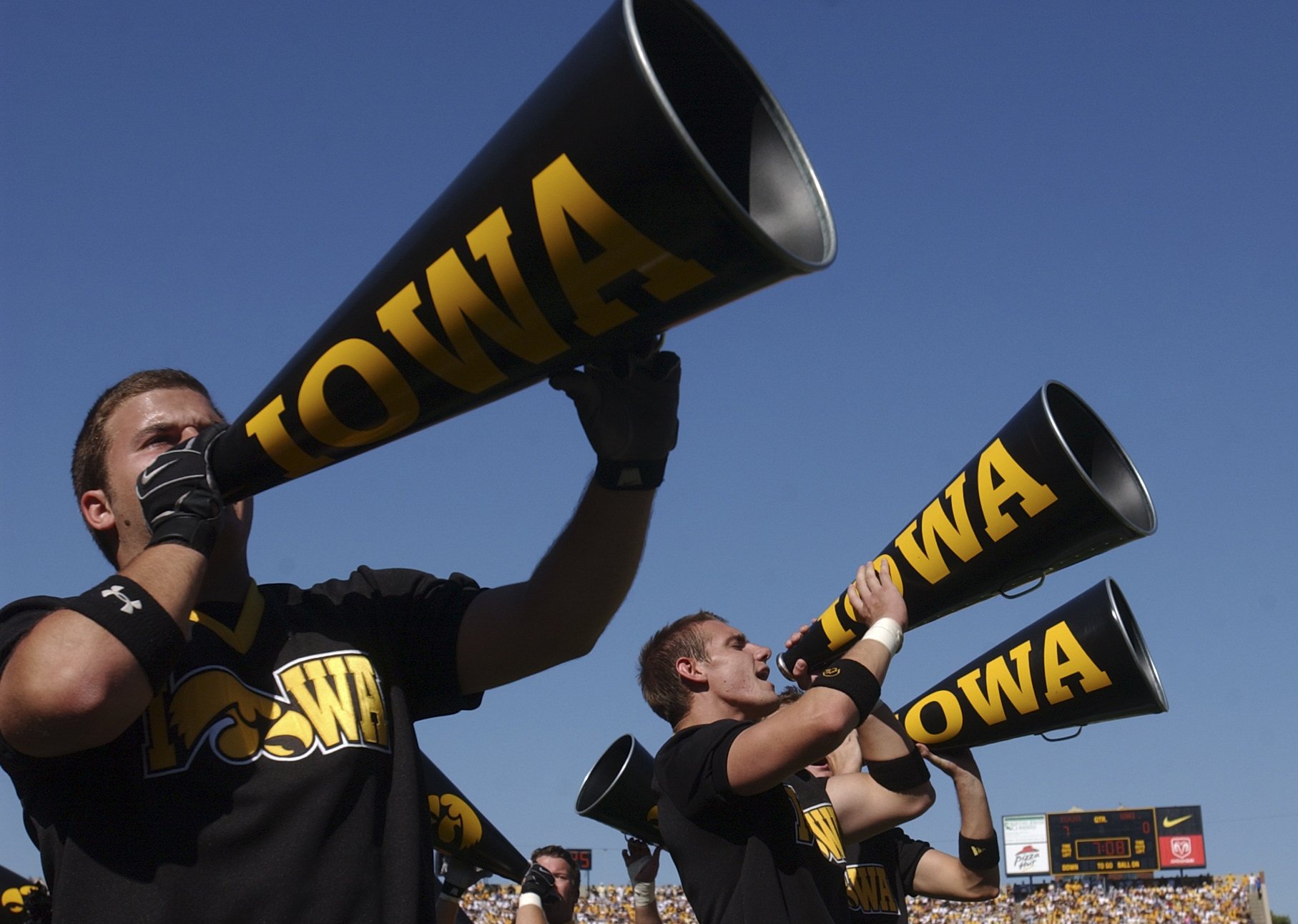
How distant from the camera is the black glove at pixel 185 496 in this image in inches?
80.8

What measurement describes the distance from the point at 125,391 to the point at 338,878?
1.04m

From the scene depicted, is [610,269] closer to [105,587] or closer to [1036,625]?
[105,587]

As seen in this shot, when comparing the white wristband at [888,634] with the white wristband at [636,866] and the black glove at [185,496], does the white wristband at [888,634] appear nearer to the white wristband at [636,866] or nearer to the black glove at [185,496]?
the black glove at [185,496]

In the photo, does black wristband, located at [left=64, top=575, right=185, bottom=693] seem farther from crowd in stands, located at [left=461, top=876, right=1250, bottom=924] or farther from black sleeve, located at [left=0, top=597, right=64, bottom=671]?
crowd in stands, located at [left=461, top=876, right=1250, bottom=924]

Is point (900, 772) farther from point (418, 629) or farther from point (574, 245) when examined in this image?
point (574, 245)

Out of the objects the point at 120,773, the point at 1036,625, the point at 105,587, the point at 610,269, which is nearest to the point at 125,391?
the point at 105,587

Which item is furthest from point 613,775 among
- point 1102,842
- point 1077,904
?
point 1102,842

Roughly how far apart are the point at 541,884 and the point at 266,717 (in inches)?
201

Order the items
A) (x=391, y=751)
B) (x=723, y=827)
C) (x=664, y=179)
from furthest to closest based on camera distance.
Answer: (x=723, y=827) → (x=391, y=751) → (x=664, y=179)

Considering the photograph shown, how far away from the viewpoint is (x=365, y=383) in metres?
1.98

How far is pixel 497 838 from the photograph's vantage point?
24.7 ft

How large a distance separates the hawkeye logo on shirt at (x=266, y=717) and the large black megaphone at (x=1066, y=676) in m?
3.64

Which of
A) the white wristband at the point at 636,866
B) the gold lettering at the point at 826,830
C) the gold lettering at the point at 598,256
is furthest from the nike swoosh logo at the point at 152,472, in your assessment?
the white wristband at the point at 636,866

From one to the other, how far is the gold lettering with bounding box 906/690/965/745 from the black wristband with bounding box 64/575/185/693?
13.6ft
